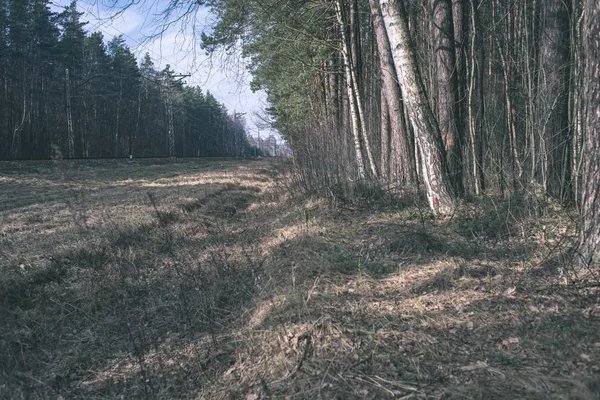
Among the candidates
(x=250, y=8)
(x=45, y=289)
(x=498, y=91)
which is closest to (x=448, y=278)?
(x=45, y=289)

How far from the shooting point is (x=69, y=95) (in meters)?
33.4

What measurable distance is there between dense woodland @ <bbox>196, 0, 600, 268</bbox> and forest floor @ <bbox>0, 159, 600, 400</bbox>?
0.58m

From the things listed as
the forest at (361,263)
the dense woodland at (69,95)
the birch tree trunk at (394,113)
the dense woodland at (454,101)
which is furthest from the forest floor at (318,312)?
the dense woodland at (69,95)

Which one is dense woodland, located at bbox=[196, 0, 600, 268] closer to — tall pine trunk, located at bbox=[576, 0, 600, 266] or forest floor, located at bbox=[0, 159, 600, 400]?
tall pine trunk, located at bbox=[576, 0, 600, 266]

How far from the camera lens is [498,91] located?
12930mm

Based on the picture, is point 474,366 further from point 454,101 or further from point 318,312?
point 454,101

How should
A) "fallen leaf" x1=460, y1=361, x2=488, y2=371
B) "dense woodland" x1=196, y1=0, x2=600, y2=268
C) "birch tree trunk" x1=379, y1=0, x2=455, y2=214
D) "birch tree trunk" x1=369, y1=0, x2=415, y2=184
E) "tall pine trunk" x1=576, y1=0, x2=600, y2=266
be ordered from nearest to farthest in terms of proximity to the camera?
"fallen leaf" x1=460, y1=361, x2=488, y2=371 < "tall pine trunk" x1=576, y1=0, x2=600, y2=266 < "dense woodland" x1=196, y1=0, x2=600, y2=268 < "birch tree trunk" x1=379, y1=0, x2=455, y2=214 < "birch tree trunk" x1=369, y1=0, x2=415, y2=184

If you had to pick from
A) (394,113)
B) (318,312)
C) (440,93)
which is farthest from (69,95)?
(318,312)

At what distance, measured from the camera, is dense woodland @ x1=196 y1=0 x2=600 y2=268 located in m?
4.79

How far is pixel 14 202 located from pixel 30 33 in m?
29.5

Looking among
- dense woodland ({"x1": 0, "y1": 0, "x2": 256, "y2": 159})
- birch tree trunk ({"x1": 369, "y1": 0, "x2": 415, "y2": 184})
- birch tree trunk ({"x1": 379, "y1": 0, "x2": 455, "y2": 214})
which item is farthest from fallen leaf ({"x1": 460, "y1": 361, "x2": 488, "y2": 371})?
dense woodland ({"x1": 0, "y1": 0, "x2": 256, "y2": 159})

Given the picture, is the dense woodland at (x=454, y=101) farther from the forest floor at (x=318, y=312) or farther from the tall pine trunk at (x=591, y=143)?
the forest floor at (x=318, y=312)

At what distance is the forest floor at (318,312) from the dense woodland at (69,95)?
14.8 metres

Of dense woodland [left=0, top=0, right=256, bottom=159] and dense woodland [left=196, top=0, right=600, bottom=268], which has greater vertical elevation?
dense woodland [left=0, top=0, right=256, bottom=159]
